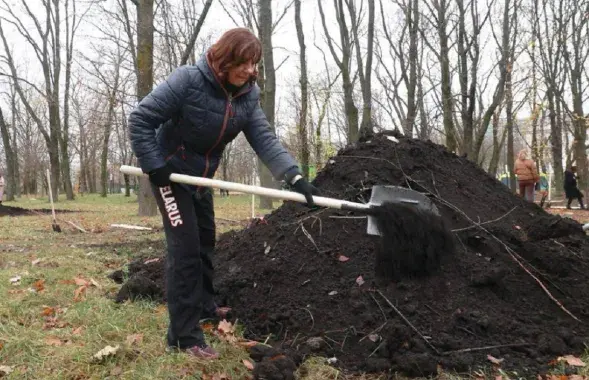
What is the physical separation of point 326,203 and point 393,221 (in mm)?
510

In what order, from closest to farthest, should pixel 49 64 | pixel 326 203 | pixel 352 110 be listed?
pixel 326 203
pixel 352 110
pixel 49 64

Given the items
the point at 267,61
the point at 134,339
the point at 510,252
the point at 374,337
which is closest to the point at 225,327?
the point at 134,339

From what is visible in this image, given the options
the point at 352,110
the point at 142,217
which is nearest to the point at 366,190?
the point at 142,217

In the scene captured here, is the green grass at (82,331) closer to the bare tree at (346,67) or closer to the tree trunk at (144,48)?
the tree trunk at (144,48)

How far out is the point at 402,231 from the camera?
3369 mm

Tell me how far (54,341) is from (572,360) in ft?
10.3

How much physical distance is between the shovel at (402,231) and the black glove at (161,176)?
0.49 metres

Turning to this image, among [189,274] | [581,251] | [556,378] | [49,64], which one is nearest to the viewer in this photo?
[556,378]

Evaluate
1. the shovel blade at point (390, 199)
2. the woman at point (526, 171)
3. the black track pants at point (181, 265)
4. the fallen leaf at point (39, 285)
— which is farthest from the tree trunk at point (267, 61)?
the black track pants at point (181, 265)

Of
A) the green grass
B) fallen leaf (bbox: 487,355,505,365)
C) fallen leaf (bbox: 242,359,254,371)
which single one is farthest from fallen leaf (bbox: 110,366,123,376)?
fallen leaf (bbox: 487,355,505,365)

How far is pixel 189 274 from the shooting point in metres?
2.95

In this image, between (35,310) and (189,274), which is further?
(35,310)

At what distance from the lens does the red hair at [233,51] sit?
262cm

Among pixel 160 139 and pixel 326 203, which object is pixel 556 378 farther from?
pixel 160 139
